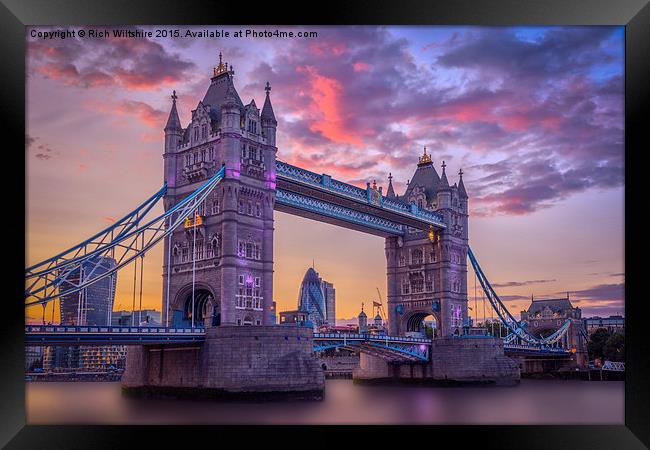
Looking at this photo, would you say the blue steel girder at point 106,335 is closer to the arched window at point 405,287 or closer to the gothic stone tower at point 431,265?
the gothic stone tower at point 431,265

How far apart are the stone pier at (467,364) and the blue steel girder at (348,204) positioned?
12305mm

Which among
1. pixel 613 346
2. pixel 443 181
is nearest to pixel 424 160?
pixel 443 181

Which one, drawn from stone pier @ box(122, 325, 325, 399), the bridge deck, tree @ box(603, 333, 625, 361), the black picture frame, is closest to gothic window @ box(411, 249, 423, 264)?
the bridge deck

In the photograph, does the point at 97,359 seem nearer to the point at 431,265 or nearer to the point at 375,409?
the point at 431,265

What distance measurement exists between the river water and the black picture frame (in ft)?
5.03

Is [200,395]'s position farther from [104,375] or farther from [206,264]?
[104,375]

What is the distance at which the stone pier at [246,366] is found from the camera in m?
45.8

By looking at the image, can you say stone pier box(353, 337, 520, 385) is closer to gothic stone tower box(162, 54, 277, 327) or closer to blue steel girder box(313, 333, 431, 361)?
blue steel girder box(313, 333, 431, 361)

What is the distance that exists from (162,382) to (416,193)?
42.9m

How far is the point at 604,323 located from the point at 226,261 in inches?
3003

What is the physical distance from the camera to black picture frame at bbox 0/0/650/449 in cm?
2781

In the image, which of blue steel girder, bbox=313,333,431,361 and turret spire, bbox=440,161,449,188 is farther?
turret spire, bbox=440,161,449,188

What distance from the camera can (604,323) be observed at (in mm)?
111688
